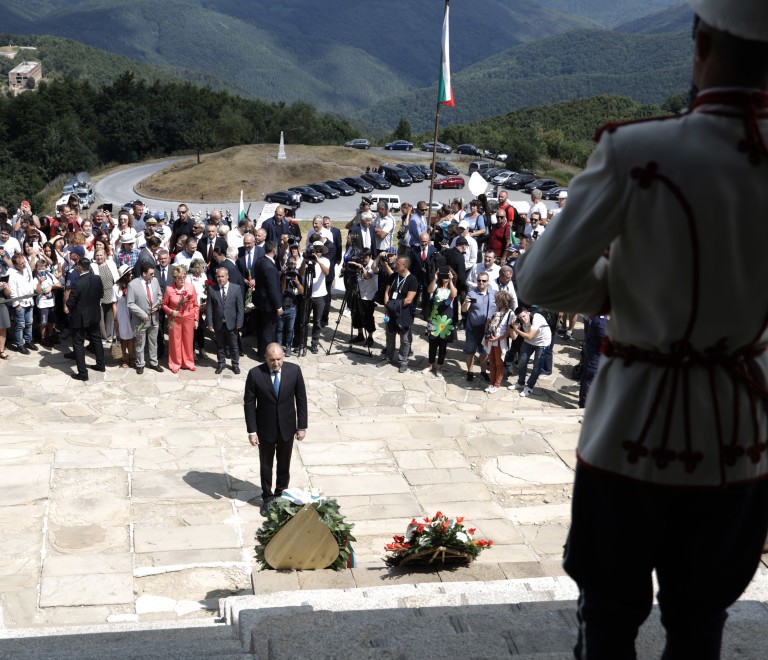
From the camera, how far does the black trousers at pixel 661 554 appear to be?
2023 mm

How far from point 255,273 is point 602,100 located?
9559 centimetres

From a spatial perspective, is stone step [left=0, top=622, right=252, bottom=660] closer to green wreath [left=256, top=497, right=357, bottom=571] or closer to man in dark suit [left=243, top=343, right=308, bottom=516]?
green wreath [left=256, top=497, right=357, bottom=571]

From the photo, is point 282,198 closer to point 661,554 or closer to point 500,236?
point 500,236

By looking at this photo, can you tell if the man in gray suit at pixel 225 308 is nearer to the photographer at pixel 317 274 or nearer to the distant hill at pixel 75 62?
the photographer at pixel 317 274

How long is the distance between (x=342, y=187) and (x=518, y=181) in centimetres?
1197

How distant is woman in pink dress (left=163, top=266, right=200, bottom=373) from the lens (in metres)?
11.6

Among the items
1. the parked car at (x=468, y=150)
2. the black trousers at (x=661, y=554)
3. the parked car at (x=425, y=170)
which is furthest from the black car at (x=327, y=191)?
the black trousers at (x=661, y=554)

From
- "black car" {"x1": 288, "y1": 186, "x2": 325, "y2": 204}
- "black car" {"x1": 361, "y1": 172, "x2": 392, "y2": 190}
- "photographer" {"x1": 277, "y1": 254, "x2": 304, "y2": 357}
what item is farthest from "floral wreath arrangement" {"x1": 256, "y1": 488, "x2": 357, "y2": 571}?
"black car" {"x1": 361, "y1": 172, "x2": 392, "y2": 190}

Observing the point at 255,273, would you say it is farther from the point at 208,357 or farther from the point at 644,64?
the point at 644,64

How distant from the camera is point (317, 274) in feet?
40.7

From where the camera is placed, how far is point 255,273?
11.8 metres

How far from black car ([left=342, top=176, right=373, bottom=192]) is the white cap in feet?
183

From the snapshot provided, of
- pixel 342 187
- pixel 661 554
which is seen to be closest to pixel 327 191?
pixel 342 187

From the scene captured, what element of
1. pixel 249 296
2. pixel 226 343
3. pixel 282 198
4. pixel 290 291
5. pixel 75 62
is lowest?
pixel 282 198
